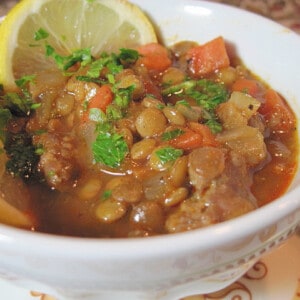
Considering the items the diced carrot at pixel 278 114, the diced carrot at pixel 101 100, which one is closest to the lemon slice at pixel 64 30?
the diced carrot at pixel 101 100

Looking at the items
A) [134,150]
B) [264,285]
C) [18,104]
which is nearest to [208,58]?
[134,150]

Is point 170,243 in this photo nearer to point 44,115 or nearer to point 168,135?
point 168,135

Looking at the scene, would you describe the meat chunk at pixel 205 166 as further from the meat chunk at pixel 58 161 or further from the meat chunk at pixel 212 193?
the meat chunk at pixel 58 161

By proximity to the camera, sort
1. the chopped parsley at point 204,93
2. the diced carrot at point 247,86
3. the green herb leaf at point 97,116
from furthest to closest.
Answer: the diced carrot at point 247,86, the chopped parsley at point 204,93, the green herb leaf at point 97,116

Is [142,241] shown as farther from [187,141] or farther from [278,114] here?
[278,114]

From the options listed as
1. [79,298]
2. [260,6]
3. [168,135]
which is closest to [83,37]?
[168,135]
